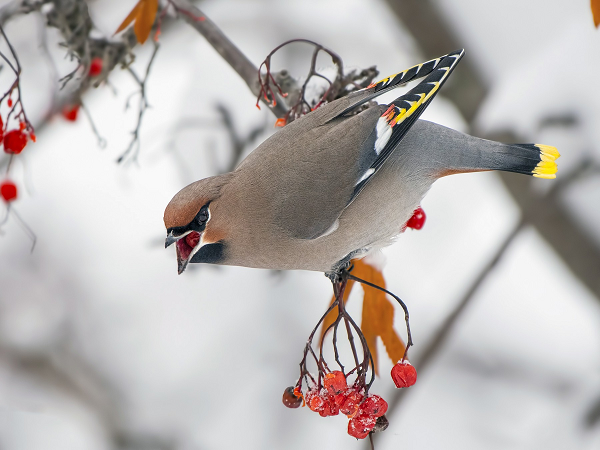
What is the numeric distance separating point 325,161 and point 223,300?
287cm

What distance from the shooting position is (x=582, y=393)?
4121 millimetres

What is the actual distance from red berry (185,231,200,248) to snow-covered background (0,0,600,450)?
2.36 meters

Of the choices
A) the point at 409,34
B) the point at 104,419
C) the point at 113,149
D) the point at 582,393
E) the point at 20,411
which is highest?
the point at 113,149

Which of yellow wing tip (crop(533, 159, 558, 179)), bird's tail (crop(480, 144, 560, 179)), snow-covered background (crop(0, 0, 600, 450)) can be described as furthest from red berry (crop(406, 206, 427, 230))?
snow-covered background (crop(0, 0, 600, 450))

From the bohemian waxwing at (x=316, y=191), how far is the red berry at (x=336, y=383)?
1.35 feet

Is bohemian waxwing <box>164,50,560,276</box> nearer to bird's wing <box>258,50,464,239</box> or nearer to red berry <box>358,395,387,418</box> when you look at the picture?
bird's wing <box>258,50,464,239</box>

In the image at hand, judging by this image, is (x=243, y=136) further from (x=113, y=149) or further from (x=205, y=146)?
(x=113, y=149)

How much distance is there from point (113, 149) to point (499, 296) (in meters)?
3.26

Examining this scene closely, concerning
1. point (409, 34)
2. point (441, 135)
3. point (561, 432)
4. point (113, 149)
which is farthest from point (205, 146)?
point (561, 432)

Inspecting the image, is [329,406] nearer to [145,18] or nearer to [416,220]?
[416,220]

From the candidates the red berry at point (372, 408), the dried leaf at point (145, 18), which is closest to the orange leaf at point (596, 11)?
the red berry at point (372, 408)

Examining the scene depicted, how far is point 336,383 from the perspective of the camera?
1.91 metres

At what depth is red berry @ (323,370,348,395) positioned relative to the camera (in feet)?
6.25

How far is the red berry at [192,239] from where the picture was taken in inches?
83.3
